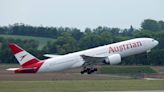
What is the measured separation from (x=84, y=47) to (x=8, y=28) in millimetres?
75527

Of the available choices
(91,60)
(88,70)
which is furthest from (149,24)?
(91,60)

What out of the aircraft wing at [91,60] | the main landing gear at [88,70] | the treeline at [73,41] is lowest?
the main landing gear at [88,70]

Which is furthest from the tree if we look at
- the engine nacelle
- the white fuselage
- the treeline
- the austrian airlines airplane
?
the engine nacelle

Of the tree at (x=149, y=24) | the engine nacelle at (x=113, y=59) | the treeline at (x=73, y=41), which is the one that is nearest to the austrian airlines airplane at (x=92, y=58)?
the engine nacelle at (x=113, y=59)

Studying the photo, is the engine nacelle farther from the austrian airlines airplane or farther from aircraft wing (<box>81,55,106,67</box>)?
aircraft wing (<box>81,55,106,67</box>)

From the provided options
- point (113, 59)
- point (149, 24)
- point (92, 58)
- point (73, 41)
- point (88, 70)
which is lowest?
point (88, 70)

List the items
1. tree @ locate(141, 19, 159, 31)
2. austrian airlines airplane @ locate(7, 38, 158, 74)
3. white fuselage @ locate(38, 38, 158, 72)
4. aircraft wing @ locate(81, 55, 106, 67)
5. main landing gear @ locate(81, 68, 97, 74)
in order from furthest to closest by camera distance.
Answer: tree @ locate(141, 19, 159, 31), main landing gear @ locate(81, 68, 97, 74), aircraft wing @ locate(81, 55, 106, 67), white fuselage @ locate(38, 38, 158, 72), austrian airlines airplane @ locate(7, 38, 158, 74)

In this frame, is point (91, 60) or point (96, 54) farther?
point (96, 54)

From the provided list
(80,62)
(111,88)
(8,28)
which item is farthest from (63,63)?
(8,28)

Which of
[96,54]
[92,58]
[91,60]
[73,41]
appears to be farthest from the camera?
[73,41]

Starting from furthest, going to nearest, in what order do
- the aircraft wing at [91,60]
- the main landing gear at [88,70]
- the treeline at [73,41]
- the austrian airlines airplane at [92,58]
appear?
the treeline at [73,41]
the main landing gear at [88,70]
the aircraft wing at [91,60]
the austrian airlines airplane at [92,58]

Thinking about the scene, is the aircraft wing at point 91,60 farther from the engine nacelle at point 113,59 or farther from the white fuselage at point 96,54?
the engine nacelle at point 113,59

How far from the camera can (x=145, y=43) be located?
6894 cm

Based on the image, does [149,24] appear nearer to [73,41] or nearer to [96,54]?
[73,41]
